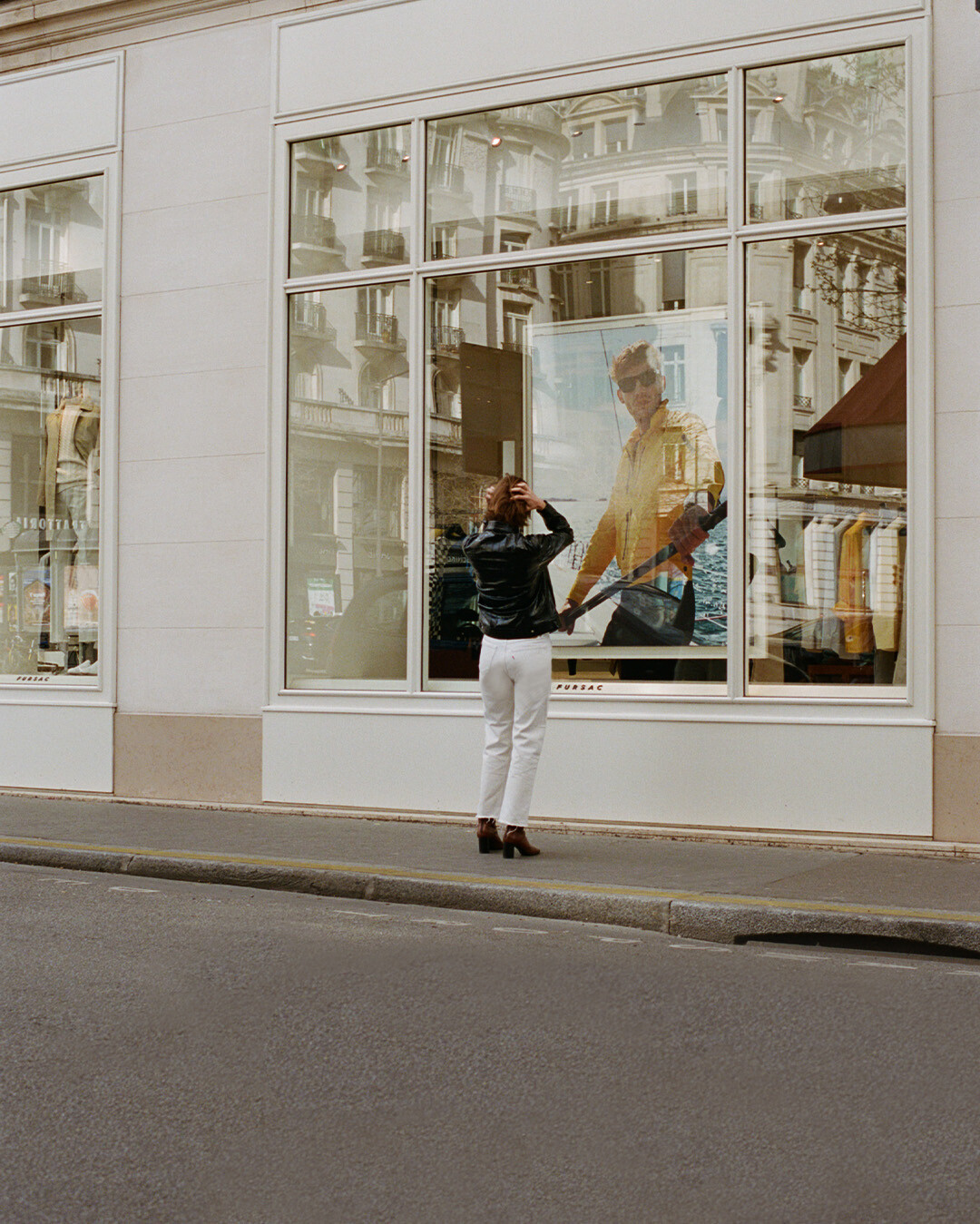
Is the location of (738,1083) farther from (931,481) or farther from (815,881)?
(931,481)

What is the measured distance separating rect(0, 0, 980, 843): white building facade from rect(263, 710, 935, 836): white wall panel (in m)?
0.02

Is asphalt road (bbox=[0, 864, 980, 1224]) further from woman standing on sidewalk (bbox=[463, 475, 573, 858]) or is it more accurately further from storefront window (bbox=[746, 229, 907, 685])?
storefront window (bbox=[746, 229, 907, 685])

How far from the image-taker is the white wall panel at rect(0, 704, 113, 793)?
1195cm

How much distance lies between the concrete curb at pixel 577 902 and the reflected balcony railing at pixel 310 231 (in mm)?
4903

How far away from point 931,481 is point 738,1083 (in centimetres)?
534

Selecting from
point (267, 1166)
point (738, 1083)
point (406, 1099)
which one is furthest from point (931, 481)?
point (267, 1166)

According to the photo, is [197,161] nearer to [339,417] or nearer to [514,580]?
[339,417]

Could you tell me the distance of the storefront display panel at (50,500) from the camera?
12.4m

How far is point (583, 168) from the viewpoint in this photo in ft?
34.9

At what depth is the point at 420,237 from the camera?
1102 cm

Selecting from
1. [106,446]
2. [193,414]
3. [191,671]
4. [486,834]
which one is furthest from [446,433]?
[486,834]

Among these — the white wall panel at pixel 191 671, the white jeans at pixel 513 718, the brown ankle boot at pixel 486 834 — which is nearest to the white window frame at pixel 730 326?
the white wall panel at pixel 191 671

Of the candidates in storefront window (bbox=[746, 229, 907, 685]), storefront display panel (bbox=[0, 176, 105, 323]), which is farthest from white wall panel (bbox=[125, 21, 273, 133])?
storefront window (bbox=[746, 229, 907, 685])

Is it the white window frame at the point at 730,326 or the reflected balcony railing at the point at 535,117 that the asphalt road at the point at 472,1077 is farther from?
the reflected balcony railing at the point at 535,117
